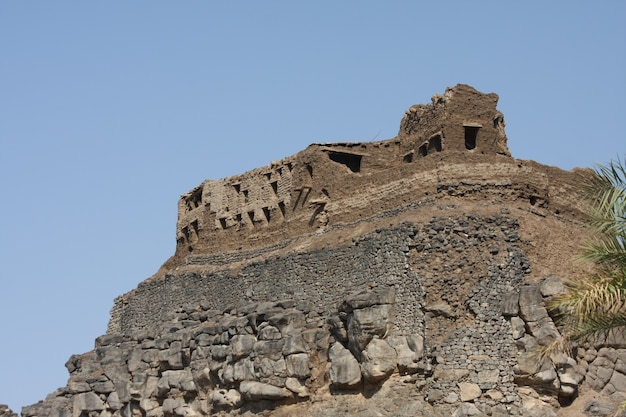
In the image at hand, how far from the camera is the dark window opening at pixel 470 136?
4612cm

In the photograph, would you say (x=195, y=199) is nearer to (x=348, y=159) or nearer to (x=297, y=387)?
(x=348, y=159)

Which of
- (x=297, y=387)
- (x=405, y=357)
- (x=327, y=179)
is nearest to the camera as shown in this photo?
(x=405, y=357)

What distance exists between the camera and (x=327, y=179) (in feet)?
164

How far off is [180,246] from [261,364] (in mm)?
13876

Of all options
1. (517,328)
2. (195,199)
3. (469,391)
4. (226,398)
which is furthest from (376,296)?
(195,199)

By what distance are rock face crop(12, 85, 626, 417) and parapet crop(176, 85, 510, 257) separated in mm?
73

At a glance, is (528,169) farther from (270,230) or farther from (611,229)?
(611,229)

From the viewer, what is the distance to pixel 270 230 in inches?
2067

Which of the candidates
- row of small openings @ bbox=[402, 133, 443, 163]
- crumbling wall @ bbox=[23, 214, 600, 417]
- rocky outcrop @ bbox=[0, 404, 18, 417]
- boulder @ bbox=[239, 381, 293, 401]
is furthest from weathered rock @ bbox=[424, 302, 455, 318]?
rocky outcrop @ bbox=[0, 404, 18, 417]

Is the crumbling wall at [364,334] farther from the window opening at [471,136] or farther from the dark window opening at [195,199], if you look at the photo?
the dark window opening at [195,199]

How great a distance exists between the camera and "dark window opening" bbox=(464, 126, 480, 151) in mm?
46125

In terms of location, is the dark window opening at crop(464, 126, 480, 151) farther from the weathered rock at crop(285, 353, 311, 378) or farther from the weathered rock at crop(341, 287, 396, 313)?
the weathered rock at crop(285, 353, 311, 378)

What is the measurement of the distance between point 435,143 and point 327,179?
17.9 feet

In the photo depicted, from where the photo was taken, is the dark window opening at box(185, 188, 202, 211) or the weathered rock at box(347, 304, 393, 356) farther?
the dark window opening at box(185, 188, 202, 211)
